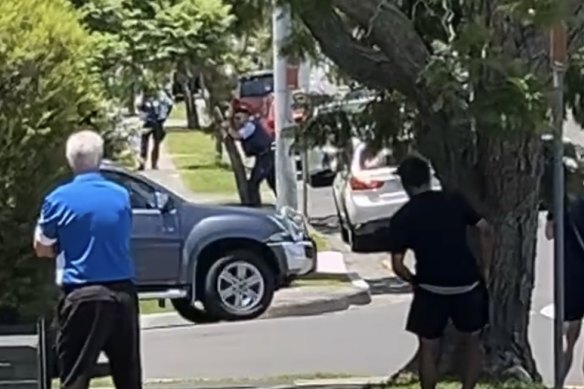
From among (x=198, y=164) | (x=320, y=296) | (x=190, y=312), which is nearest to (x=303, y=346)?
(x=190, y=312)

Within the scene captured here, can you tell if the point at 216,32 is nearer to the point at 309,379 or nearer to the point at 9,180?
the point at 309,379

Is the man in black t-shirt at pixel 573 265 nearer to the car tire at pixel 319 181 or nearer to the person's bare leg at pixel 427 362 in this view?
the person's bare leg at pixel 427 362

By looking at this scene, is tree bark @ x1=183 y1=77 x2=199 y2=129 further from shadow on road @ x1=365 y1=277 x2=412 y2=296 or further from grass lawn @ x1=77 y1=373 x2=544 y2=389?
grass lawn @ x1=77 y1=373 x2=544 y2=389

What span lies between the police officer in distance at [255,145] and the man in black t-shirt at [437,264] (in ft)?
43.2

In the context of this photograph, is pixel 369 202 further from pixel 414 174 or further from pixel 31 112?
pixel 31 112

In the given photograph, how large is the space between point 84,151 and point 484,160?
132 inches

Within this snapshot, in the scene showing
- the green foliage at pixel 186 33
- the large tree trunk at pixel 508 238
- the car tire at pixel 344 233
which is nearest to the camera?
the large tree trunk at pixel 508 238

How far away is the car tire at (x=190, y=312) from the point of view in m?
16.0

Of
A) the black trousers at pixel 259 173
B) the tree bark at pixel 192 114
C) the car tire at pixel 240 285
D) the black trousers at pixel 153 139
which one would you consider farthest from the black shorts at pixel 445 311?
the tree bark at pixel 192 114

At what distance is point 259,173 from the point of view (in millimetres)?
22547

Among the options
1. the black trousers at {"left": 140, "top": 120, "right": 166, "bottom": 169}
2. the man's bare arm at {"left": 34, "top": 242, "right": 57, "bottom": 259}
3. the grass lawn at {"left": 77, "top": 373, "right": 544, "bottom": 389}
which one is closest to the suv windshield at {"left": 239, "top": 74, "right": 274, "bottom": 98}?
the black trousers at {"left": 140, "top": 120, "right": 166, "bottom": 169}

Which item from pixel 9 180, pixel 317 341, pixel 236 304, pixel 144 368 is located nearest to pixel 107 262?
pixel 9 180

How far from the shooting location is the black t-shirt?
920 centimetres

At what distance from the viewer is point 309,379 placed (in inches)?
472
